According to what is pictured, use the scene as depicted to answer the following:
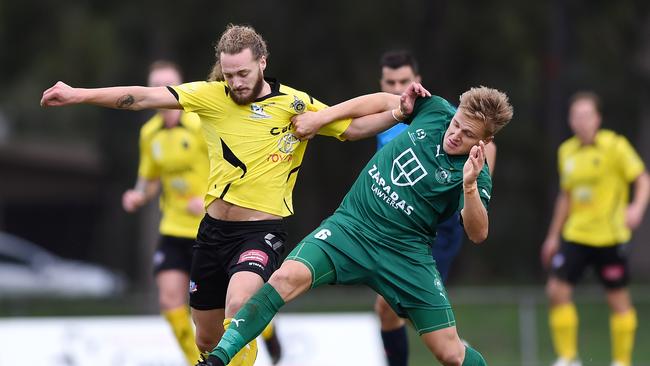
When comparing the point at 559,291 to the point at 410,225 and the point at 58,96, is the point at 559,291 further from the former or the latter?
the point at 58,96

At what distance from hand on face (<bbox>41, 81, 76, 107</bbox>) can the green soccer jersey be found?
1.66 metres

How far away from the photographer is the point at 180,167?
9.75 meters

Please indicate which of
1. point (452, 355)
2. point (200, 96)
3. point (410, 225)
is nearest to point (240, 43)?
point (200, 96)

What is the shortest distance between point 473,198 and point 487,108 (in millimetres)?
526

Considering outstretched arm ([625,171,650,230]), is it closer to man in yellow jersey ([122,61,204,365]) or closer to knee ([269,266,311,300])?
man in yellow jersey ([122,61,204,365])

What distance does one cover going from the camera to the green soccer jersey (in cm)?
685

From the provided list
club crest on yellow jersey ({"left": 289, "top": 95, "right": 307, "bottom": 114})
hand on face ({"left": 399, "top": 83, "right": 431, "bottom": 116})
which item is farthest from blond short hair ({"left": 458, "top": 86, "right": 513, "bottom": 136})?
club crest on yellow jersey ({"left": 289, "top": 95, "right": 307, "bottom": 114})

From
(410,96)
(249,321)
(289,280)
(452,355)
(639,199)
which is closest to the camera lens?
(249,321)

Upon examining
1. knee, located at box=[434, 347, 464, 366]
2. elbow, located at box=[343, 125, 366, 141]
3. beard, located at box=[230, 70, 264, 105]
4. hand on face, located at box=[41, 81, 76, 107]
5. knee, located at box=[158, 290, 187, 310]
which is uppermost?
hand on face, located at box=[41, 81, 76, 107]

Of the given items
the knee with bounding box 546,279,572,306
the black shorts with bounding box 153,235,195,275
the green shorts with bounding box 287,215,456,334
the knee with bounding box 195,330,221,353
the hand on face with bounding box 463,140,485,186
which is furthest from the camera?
the knee with bounding box 546,279,572,306

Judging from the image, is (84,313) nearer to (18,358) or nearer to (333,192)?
(18,358)

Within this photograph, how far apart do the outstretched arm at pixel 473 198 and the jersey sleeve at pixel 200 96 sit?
1583 millimetres

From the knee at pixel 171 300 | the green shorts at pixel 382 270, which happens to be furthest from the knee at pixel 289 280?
the knee at pixel 171 300

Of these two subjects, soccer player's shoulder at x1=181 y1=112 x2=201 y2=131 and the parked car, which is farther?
the parked car
